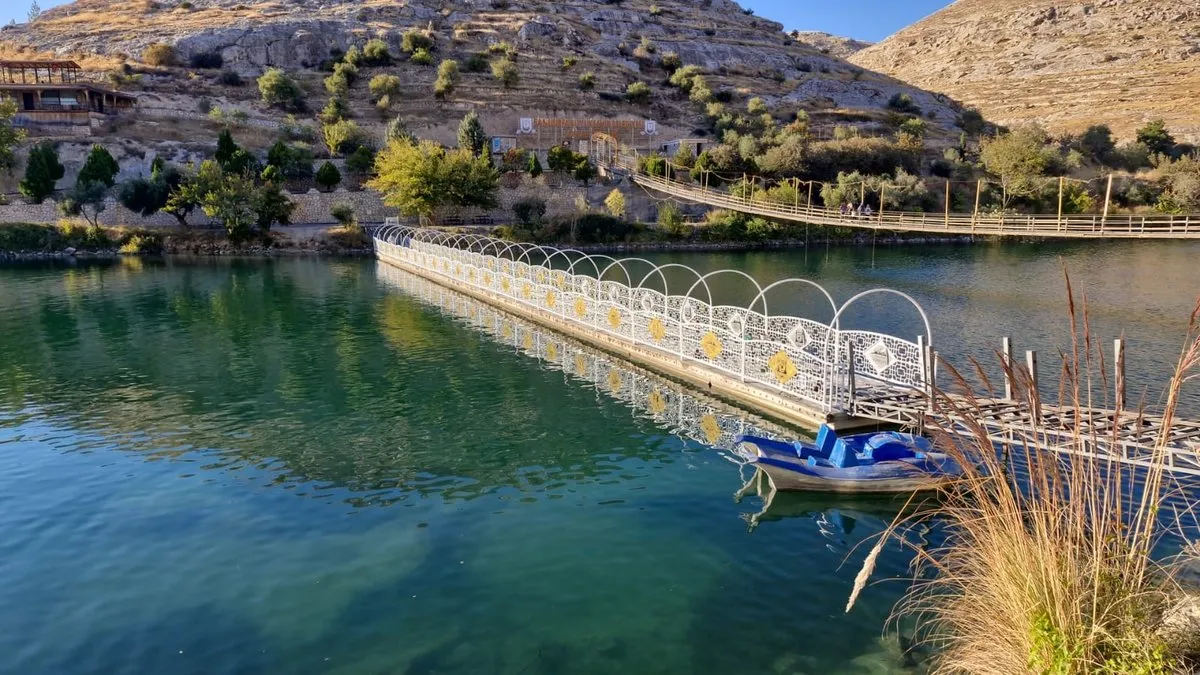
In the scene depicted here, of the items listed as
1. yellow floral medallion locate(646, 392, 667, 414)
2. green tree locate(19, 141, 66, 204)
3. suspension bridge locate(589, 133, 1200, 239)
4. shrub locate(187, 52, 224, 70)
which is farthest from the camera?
shrub locate(187, 52, 224, 70)

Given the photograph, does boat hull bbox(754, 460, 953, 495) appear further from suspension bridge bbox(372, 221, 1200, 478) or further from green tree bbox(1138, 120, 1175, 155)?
green tree bbox(1138, 120, 1175, 155)

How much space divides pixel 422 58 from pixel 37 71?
35968 mm

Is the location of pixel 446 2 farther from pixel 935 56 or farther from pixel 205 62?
pixel 935 56

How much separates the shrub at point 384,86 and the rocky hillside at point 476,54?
132cm

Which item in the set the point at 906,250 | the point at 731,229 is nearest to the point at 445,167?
the point at 731,229

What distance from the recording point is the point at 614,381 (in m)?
17.6

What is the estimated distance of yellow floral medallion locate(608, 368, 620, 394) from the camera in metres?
16.9

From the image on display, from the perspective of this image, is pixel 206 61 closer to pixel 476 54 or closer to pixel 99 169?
pixel 476 54

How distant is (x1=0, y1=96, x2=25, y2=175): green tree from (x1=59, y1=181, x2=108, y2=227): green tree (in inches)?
249

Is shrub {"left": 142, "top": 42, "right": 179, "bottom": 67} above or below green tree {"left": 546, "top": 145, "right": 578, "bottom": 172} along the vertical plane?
above

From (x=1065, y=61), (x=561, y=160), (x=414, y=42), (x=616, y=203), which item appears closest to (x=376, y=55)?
(x=414, y=42)

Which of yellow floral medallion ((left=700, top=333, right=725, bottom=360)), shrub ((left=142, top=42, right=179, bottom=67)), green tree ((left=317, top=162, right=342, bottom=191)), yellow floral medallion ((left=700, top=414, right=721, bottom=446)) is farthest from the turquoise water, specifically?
shrub ((left=142, top=42, right=179, bottom=67))

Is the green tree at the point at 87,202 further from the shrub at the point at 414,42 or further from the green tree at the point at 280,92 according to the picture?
the shrub at the point at 414,42

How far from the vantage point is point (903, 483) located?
1078 centimetres
